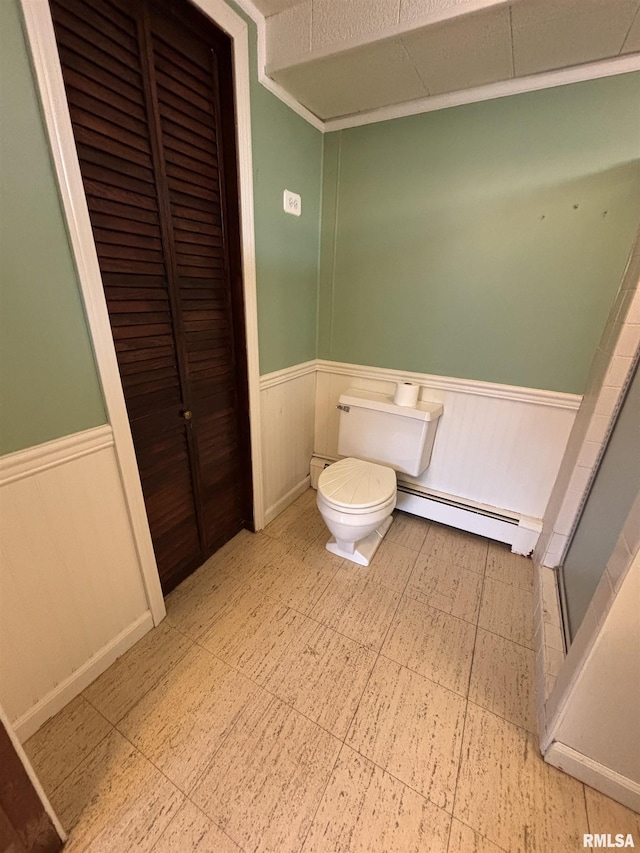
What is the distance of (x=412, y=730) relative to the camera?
109cm

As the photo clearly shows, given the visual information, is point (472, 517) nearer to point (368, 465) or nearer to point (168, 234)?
point (368, 465)

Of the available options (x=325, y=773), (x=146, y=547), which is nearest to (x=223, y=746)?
(x=325, y=773)

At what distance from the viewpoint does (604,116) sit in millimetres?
1259

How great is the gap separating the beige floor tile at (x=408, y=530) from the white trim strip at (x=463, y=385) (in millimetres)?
796

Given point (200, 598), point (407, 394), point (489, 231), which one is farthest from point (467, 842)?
point (489, 231)

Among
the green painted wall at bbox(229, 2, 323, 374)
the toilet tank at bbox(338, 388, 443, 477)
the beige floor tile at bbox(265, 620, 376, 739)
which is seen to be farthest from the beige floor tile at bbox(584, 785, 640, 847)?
the green painted wall at bbox(229, 2, 323, 374)

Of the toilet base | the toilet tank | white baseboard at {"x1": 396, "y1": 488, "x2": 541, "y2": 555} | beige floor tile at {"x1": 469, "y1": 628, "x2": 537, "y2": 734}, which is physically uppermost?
the toilet tank

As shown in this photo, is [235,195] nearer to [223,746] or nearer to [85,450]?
[85,450]

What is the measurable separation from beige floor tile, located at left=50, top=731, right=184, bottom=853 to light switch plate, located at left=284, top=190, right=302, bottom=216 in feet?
6.90

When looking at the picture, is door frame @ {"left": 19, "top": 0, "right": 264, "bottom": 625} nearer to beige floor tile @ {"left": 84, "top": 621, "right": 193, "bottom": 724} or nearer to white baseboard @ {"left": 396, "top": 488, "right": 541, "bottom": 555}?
beige floor tile @ {"left": 84, "top": 621, "right": 193, "bottom": 724}

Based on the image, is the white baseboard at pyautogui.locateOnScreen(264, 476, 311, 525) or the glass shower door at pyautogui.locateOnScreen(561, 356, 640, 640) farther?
the white baseboard at pyautogui.locateOnScreen(264, 476, 311, 525)

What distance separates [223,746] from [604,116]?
2.50 m

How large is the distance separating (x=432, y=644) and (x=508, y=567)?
64cm

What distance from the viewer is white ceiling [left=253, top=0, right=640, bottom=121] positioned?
3.38ft
